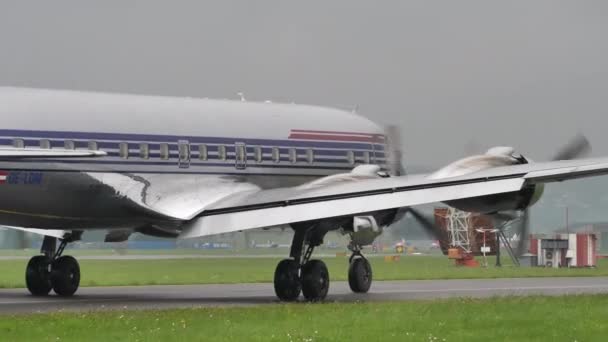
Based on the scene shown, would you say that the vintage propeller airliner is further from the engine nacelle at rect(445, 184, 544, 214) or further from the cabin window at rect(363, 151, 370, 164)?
the cabin window at rect(363, 151, 370, 164)

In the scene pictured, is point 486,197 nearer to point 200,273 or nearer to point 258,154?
point 258,154

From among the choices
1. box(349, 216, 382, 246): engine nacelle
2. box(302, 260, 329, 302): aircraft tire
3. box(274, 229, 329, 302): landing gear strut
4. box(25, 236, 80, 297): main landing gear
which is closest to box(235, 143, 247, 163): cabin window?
box(274, 229, 329, 302): landing gear strut

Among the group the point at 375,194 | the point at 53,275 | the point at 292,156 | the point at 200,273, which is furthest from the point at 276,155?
the point at 200,273

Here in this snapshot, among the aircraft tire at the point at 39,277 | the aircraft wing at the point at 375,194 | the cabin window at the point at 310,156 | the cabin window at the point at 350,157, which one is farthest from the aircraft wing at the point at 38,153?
the cabin window at the point at 350,157

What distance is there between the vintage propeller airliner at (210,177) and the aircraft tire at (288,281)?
27 millimetres

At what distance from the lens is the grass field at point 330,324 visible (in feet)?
63.8

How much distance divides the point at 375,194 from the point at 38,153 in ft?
23.4

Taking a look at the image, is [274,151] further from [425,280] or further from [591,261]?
[591,261]

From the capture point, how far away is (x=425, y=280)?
133 feet

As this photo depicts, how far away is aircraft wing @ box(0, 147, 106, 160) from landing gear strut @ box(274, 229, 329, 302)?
17.1 feet

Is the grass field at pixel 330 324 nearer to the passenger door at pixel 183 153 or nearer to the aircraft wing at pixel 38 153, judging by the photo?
the aircraft wing at pixel 38 153

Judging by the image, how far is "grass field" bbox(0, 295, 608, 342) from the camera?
19.4 metres

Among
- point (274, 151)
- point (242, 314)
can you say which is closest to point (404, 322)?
point (242, 314)

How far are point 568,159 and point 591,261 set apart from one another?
31851mm
